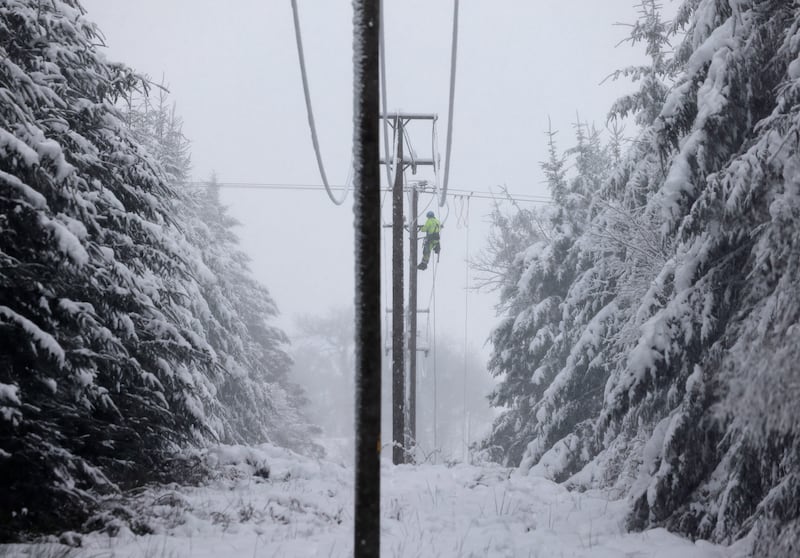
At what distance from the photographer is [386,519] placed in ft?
25.6

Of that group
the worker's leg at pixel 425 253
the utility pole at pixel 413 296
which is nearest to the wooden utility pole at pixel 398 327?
the utility pole at pixel 413 296

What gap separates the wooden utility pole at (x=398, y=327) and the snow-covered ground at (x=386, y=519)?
304 centimetres

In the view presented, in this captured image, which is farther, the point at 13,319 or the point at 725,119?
the point at 725,119

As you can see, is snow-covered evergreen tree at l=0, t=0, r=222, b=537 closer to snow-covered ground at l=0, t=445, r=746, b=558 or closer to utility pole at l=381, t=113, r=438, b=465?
snow-covered ground at l=0, t=445, r=746, b=558

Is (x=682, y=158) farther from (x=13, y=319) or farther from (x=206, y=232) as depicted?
(x=206, y=232)

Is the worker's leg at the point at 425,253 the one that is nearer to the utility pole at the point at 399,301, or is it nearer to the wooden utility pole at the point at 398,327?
the utility pole at the point at 399,301

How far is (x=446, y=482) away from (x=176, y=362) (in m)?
4.52

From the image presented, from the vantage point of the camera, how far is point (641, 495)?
7422mm

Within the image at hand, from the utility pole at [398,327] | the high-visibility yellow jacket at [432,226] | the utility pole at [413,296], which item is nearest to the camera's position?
the utility pole at [398,327]

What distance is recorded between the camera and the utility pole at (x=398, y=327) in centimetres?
1343

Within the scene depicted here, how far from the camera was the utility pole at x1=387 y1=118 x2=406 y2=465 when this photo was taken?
1343cm

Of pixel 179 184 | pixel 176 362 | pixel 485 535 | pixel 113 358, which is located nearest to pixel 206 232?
pixel 179 184

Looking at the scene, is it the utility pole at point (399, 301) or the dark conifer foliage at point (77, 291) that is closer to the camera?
the dark conifer foliage at point (77, 291)

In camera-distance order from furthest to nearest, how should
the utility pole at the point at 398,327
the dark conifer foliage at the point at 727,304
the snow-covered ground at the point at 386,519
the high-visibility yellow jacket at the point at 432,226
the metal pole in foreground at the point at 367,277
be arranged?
1. the high-visibility yellow jacket at the point at 432,226
2. the utility pole at the point at 398,327
3. the snow-covered ground at the point at 386,519
4. the dark conifer foliage at the point at 727,304
5. the metal pole in foreground at the point at 367,277
